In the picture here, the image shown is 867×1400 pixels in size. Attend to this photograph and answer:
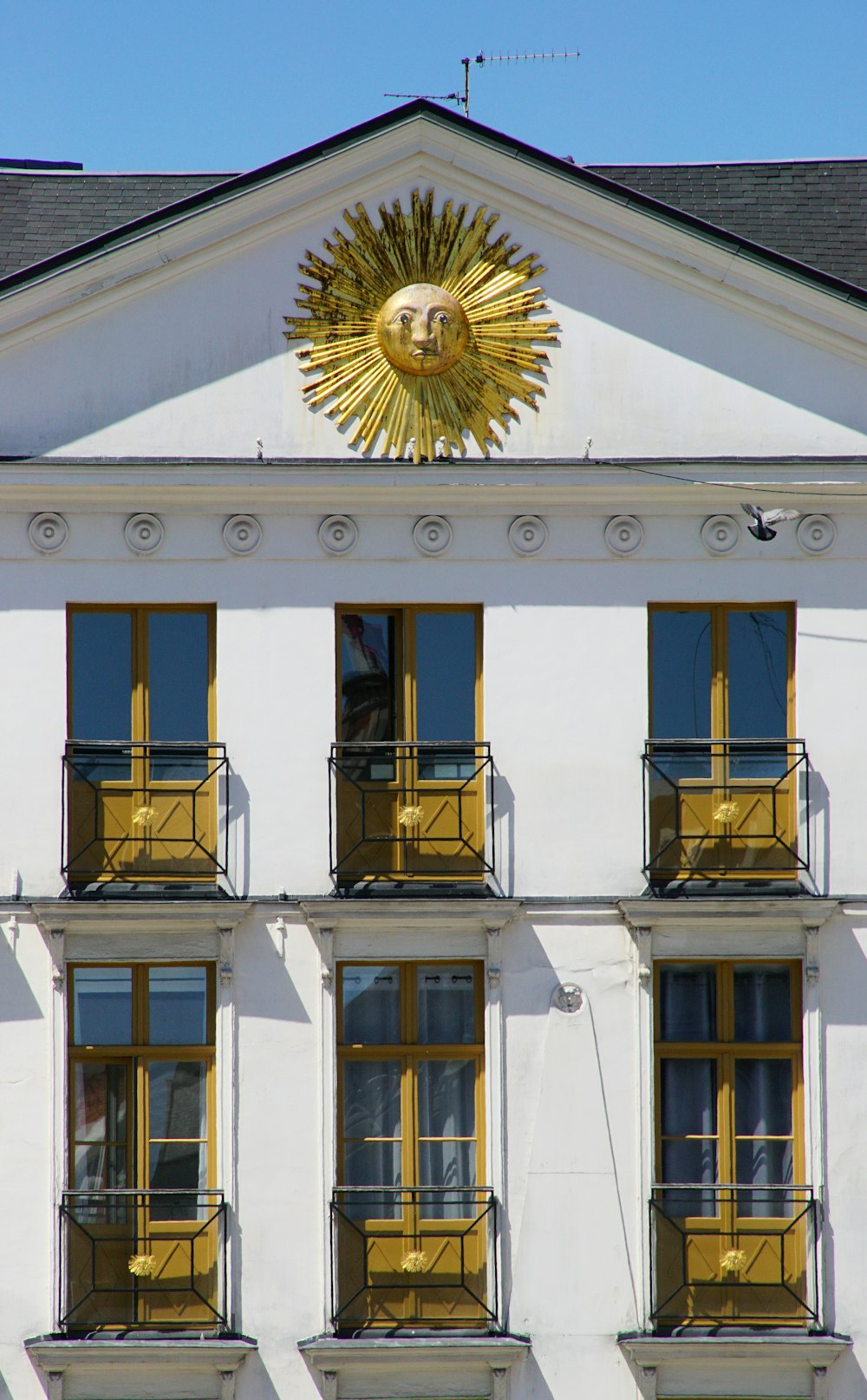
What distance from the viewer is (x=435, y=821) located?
652 inches

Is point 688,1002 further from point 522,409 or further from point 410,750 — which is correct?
point 522,409

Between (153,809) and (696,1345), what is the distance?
6438 mm

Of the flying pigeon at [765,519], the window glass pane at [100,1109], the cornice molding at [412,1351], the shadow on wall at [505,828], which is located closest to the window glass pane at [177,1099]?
the window glass pane at [100,1109]

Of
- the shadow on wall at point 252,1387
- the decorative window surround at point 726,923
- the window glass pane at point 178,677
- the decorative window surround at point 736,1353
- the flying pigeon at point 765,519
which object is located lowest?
the shadow on wall at point 252,1387

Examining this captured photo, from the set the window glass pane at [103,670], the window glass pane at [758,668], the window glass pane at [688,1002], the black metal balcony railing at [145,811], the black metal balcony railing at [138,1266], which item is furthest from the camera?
the window glass pane at [758,668]

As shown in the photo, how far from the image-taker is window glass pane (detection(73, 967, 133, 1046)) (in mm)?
16484

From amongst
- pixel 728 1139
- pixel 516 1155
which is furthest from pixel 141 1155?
pixel 728 1139

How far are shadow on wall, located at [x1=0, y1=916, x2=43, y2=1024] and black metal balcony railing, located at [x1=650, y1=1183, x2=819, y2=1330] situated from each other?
555cm

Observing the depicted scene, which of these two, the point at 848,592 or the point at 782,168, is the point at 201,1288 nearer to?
the point at 848,592

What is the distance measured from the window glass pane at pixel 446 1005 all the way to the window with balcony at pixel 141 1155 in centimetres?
184

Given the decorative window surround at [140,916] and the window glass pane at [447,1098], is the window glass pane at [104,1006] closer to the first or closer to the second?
the decorative window surround at [140,916]

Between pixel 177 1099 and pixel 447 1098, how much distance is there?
2.34m

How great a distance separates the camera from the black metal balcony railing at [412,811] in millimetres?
16484

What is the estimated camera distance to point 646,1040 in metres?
16.4
